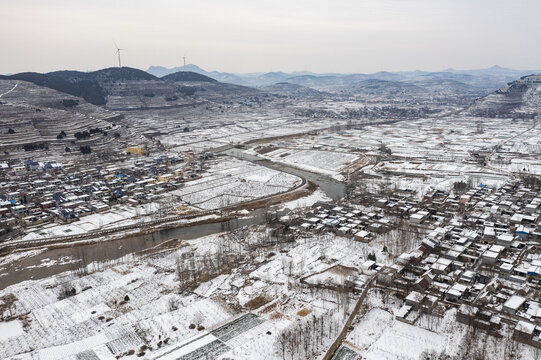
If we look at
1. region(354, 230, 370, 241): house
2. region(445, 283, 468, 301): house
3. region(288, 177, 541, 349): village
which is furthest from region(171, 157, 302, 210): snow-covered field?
region(445, 283, 468, 301): house

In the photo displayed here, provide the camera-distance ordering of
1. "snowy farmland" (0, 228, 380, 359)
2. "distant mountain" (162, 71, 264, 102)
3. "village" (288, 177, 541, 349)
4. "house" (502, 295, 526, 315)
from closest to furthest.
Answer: "snowy farmland" (0, 228, 380, 359) → "house" (502, 295, 526, 315) → "village" (288, 177, 541, 349) → "distant mountain" (162, 71, 264, 102)

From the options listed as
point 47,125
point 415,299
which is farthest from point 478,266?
point 47,125

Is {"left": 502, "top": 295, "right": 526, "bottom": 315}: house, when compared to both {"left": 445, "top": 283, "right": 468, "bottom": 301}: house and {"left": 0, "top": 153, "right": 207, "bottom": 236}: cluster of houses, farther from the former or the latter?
{"left": 0, "top": 153, "right": 207, "bottom": 236}: cluster of houses

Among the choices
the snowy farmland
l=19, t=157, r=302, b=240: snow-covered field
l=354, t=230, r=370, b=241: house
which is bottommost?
the snowy farmland

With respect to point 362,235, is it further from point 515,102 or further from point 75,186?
point 515,102

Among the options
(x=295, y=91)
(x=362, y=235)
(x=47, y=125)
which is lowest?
(x=362, y=235)

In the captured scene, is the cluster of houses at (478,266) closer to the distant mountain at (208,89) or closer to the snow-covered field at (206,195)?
the snow-covered field at (206,195)

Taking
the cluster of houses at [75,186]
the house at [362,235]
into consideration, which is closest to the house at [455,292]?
the house at [362,235]
